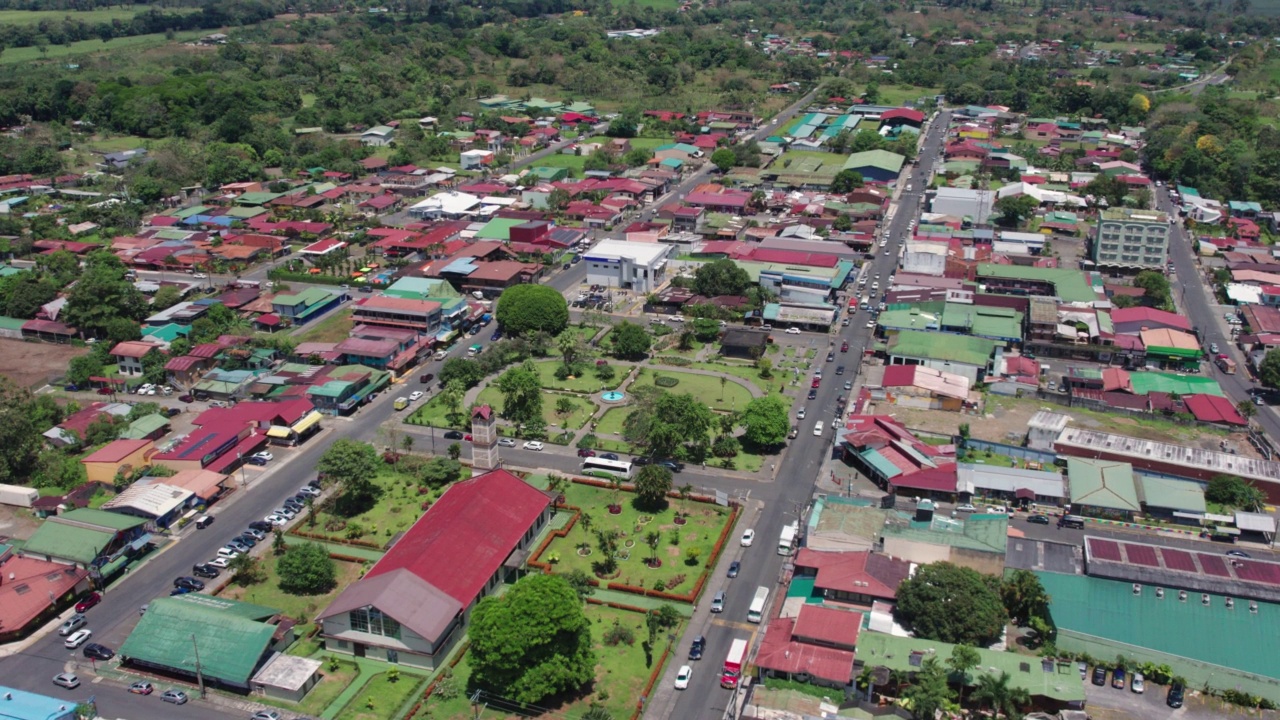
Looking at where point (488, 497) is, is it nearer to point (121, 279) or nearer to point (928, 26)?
point (121, 279)

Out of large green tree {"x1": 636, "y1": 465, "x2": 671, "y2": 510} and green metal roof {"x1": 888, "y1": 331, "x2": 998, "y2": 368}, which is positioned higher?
green metal roof {"x1": 888, "y1": 331, "x2": 998, "y2": 368}

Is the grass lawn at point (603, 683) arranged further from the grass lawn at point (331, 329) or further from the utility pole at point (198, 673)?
the grass lawn at point (331, 329)

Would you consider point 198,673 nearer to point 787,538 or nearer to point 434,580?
point 434,580

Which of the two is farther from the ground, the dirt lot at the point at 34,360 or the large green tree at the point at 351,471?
the large green tree at the point at 351,471

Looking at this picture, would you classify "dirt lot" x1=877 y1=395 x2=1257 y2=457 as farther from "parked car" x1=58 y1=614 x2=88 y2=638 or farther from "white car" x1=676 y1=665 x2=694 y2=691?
"parked car" x1=58 y1=614 x2=88 y2=638

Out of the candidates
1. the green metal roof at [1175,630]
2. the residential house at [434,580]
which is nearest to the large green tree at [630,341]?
the residential house at [434,580]

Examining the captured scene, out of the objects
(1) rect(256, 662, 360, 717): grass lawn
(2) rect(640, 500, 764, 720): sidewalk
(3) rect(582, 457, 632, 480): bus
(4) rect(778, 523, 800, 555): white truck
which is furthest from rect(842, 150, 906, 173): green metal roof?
(1) rect(256, 662, 360, 717): grass lawn

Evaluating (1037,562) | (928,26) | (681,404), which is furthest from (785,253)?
(928,26)
